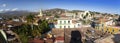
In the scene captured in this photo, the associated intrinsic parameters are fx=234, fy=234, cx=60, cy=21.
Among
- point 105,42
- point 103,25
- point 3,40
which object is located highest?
point 3,40

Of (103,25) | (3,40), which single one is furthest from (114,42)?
(103,25)

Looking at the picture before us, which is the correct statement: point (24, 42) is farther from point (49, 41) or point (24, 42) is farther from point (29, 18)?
point (29, 18)

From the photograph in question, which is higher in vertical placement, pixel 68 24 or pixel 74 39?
pixel 74 39

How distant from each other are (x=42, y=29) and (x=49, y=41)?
15.2 ft

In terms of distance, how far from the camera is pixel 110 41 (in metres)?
5.92

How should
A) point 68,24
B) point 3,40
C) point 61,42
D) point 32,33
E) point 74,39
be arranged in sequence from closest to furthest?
1. point 3,40
2. point 74,39
3. point 61,42
4. point 32,33
5. point 68,24

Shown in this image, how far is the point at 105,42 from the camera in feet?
20.3

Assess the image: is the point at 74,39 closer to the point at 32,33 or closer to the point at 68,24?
the point at 32,33

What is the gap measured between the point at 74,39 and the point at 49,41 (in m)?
8.30

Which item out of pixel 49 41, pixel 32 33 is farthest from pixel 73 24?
pixel 49 41

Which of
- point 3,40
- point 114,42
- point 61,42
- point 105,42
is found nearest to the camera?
point 3,40

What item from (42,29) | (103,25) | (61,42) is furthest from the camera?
(103,25)

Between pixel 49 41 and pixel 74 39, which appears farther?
pixel 49 41

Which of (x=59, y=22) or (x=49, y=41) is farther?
(x=59, y=22)
